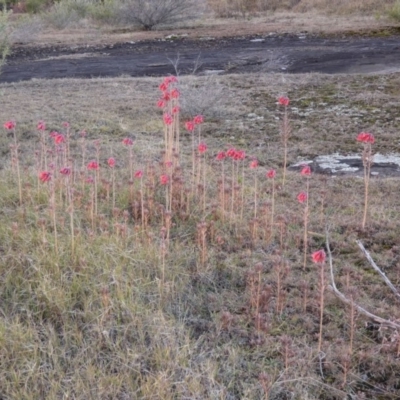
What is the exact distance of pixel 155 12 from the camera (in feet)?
75.0

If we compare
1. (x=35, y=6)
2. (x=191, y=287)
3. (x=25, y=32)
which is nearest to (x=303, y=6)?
(x=35, y=6)

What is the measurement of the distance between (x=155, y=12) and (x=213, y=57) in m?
8.81

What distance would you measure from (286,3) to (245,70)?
18.7 m

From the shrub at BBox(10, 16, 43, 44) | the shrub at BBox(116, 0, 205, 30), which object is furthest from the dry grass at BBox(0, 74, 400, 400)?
the shrub at BBox(116, 0, 205, 30)

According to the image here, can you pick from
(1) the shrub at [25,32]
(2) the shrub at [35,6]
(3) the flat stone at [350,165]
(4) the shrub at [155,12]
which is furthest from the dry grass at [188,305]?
(2) the shrub at [35,6]

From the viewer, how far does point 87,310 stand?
301 cm

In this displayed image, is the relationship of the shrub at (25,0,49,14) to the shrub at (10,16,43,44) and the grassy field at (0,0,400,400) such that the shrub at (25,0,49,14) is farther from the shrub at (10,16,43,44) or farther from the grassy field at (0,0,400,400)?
the grassy field at (0,0,400,400)

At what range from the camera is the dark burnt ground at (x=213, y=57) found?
1305cm

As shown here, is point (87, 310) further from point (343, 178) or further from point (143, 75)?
point (143, 75)

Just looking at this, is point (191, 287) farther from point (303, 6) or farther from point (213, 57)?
point (303, 6)

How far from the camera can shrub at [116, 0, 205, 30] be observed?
2280 centimetres

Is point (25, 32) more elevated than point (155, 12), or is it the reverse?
point (155, 12)

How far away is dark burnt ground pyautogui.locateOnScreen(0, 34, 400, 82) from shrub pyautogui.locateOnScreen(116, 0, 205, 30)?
4.16 metres

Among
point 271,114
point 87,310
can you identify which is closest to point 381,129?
point 271,114
